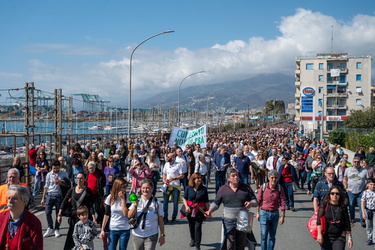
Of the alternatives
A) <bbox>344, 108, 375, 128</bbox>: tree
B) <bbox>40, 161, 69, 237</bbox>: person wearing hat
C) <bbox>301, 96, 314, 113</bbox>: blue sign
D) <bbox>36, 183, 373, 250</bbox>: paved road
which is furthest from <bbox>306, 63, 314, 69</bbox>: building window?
<bbox>40, 161, 69, 237</bbox>: person wearing hat

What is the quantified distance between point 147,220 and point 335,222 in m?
2.52

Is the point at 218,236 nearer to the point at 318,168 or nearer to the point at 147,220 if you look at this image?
the point at 147,220

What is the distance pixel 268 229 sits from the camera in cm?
697

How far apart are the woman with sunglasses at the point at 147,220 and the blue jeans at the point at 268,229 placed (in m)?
1.98

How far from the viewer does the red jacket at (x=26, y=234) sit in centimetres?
395

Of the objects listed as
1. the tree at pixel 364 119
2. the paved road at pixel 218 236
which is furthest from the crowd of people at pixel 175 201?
the tree at pixel 364 119

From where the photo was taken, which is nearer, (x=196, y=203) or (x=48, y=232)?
(x=196, y=203)

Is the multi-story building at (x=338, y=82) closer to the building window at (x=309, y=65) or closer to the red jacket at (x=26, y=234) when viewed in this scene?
the building window at (x=309, y=65)

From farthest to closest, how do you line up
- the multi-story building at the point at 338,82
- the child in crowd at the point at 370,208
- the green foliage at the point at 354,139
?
1. the multi-story building at the point at 338,82
2. the green foliage at the point at 354,139
3. the child in crowd at the point at 370,208

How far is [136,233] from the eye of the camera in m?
A: 5.72

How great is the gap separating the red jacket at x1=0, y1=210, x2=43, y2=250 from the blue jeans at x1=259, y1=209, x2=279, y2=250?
4.01 metres

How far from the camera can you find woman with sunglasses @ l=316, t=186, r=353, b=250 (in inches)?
217

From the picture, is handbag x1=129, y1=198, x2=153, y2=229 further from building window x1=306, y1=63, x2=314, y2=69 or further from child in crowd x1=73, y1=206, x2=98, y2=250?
building window x1=306, y1=63, x2=314, y2=69

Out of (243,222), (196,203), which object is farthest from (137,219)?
(196,203)
